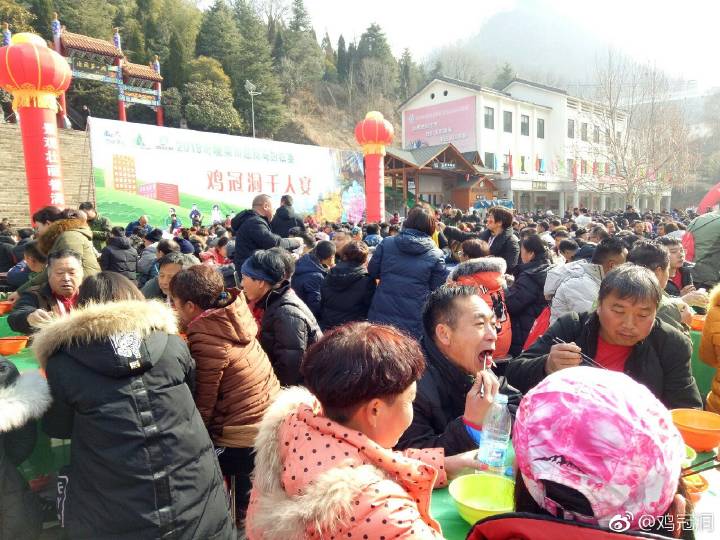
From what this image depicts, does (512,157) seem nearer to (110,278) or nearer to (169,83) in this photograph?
(169,83)

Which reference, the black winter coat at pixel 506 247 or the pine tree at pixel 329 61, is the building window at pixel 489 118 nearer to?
the pine tree at pixel 329 61

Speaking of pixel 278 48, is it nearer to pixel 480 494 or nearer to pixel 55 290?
pixel 55 290

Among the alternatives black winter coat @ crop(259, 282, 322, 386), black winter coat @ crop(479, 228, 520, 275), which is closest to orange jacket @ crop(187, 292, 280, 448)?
black winter coat @ crop(259, 282, 322, 386)

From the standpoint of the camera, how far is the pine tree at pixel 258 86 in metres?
30.0

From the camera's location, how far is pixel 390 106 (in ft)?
153

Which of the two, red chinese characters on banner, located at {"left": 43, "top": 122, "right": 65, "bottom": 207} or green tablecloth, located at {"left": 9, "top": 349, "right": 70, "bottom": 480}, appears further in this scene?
red chinese characters on banner, located at {"left": 43, "top": 122, "right": 65, "bottom": 207}

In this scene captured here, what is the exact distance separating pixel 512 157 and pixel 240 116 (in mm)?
18422

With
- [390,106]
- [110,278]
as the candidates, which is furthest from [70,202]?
[390,106]

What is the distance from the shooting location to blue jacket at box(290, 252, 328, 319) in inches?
184

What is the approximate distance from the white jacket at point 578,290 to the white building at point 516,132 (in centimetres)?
2717

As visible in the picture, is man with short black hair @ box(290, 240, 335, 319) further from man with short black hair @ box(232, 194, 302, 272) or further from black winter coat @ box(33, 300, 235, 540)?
black winter coat @ box(33, 300, 235, 540)

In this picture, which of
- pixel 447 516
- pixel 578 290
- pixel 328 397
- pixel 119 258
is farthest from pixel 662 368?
pixel 119 258

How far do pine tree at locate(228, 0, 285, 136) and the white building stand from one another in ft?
30.9

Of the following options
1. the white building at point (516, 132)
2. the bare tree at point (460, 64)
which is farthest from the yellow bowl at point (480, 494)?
the bare tree at point (460, 64)
